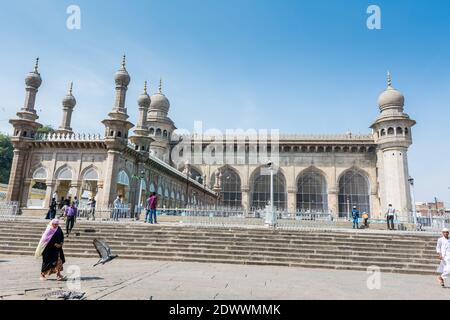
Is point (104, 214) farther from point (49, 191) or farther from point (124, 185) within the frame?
point (49, 191)

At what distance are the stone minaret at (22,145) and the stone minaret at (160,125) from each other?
17890 millimetres

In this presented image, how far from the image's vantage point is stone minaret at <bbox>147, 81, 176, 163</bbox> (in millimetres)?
36938

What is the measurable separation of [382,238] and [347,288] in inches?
233

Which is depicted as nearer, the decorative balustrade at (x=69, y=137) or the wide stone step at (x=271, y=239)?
the wide stone step at (x=271, y=239)

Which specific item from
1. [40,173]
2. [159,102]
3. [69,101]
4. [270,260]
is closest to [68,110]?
[69,101]

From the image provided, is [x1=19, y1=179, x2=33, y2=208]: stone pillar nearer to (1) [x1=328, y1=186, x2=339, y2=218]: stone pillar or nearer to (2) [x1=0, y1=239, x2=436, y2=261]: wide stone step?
(2) [x1=0, y1=239, x2=436, y2=261]: wide stone step

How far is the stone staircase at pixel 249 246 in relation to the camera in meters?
9.29

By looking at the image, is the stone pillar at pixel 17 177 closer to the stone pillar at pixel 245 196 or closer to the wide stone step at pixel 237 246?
the wide stone step at pixel 237 246

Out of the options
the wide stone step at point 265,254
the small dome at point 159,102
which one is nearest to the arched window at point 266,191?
the small dome at point 159,102

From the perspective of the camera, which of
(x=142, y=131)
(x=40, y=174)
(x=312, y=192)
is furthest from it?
(x=312, y=192)

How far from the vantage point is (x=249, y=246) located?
401 inches

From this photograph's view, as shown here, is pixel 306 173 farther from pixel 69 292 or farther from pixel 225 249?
pixel 69 292

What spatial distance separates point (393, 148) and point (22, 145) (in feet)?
110
